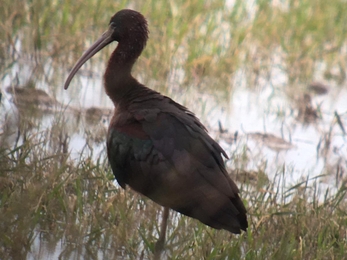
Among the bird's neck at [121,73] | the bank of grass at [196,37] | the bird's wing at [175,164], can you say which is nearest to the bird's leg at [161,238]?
the bird's wing at [175,164]

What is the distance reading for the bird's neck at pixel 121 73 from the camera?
5234 millimetres

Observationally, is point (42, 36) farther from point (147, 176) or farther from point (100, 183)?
point (147, 176)

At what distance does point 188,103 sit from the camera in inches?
278

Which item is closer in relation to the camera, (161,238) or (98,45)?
(161,238)

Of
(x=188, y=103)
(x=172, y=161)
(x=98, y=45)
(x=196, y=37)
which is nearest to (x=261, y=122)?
(x=188, y=103)

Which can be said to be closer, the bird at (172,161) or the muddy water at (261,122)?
the bird at (172,161)

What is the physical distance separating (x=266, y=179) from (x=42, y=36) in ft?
9.28

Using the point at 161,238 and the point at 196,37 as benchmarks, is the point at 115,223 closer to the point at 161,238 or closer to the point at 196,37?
the point at 161,238

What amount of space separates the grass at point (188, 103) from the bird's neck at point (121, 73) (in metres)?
0.45

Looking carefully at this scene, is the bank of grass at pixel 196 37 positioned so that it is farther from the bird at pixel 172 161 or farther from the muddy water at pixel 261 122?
the bird at pixel 172 161

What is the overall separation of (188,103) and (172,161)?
8.49 feet

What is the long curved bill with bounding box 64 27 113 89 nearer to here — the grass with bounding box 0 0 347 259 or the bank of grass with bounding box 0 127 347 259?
the grass with bounding box 0 0 347 259

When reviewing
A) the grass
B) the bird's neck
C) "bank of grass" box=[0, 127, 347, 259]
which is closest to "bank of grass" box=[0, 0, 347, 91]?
the grass

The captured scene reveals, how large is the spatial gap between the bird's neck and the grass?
17.9 inches
